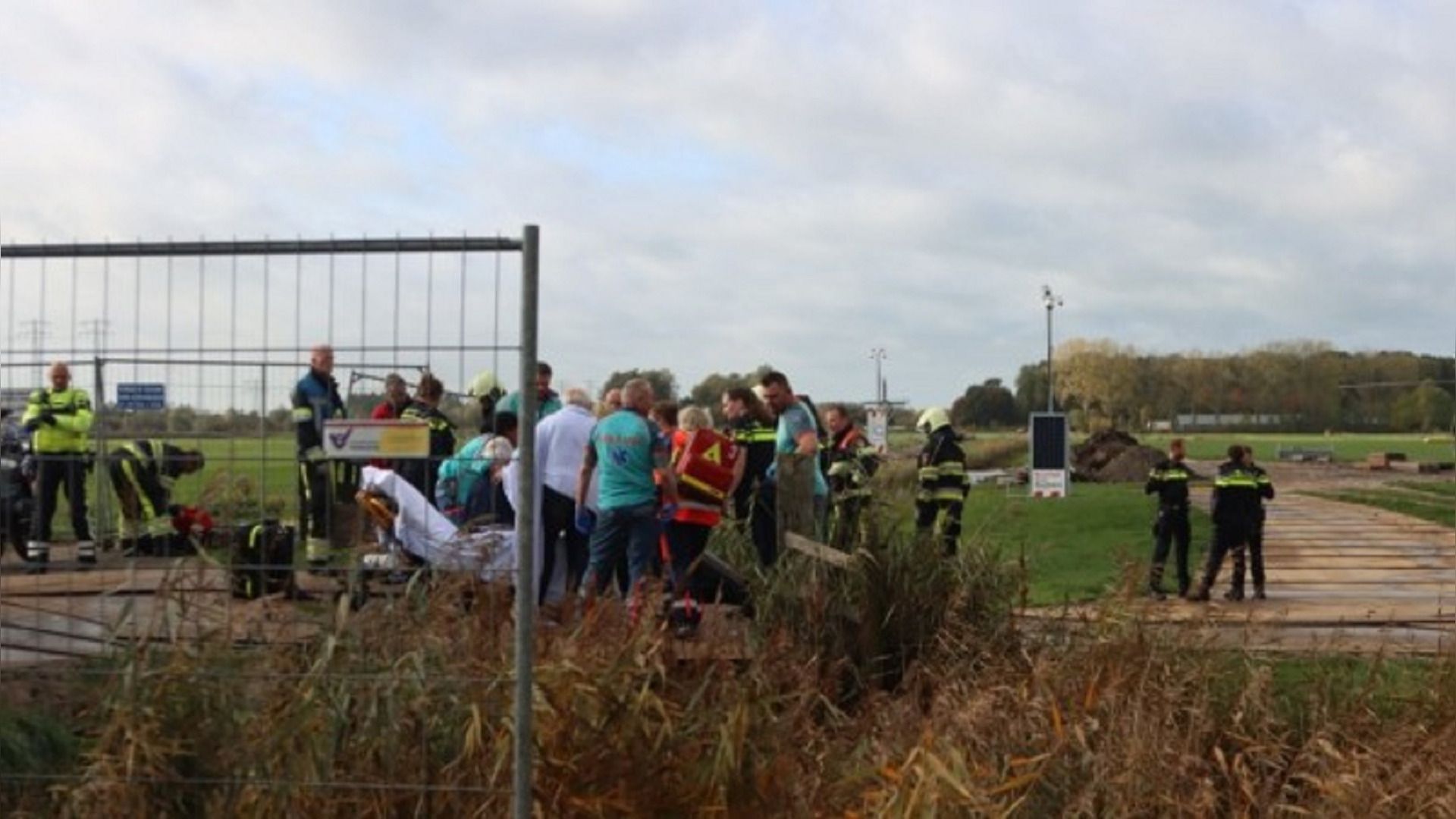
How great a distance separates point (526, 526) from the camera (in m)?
5.38

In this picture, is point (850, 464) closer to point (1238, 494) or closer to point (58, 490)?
point (58, 490)

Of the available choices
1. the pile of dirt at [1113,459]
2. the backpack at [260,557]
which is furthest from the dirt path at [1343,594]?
the pile of dirt at [1113,459]

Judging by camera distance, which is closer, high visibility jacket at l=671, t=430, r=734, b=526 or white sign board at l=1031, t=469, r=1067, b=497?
high visibility jacket at l=671, t=430, r=734, b=526

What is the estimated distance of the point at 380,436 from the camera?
557 cm

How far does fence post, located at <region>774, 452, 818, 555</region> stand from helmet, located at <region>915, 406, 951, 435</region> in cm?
467

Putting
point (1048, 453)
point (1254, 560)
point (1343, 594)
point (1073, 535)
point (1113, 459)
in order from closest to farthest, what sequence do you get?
point (1254, 560)
point (1343, 594)
point (1073, 535)
point (1048, 453)
point (1113, 459)

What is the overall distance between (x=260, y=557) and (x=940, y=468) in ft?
34.0

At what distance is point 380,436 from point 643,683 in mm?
1783

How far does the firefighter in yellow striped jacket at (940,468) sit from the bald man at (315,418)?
9261 mm

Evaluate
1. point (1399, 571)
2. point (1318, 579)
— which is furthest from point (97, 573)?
point (1399, 571)

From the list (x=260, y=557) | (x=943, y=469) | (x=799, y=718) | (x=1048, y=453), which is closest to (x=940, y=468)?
(x=943, y=469)

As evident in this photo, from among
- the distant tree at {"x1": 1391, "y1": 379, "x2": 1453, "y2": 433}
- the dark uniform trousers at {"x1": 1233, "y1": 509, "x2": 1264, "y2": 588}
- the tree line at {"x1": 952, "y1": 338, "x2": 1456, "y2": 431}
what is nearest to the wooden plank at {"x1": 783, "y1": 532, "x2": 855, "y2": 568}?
the dark uniform trousers at {"x1": 1233, "y1": 509, "x2": 1264, "y2": 588}

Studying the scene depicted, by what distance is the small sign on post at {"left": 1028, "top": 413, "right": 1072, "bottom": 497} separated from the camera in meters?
33.5

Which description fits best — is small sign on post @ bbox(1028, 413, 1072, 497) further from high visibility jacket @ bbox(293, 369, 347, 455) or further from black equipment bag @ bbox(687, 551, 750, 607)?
high visibility jacket @ bbox(293, 369, 347, 455)
